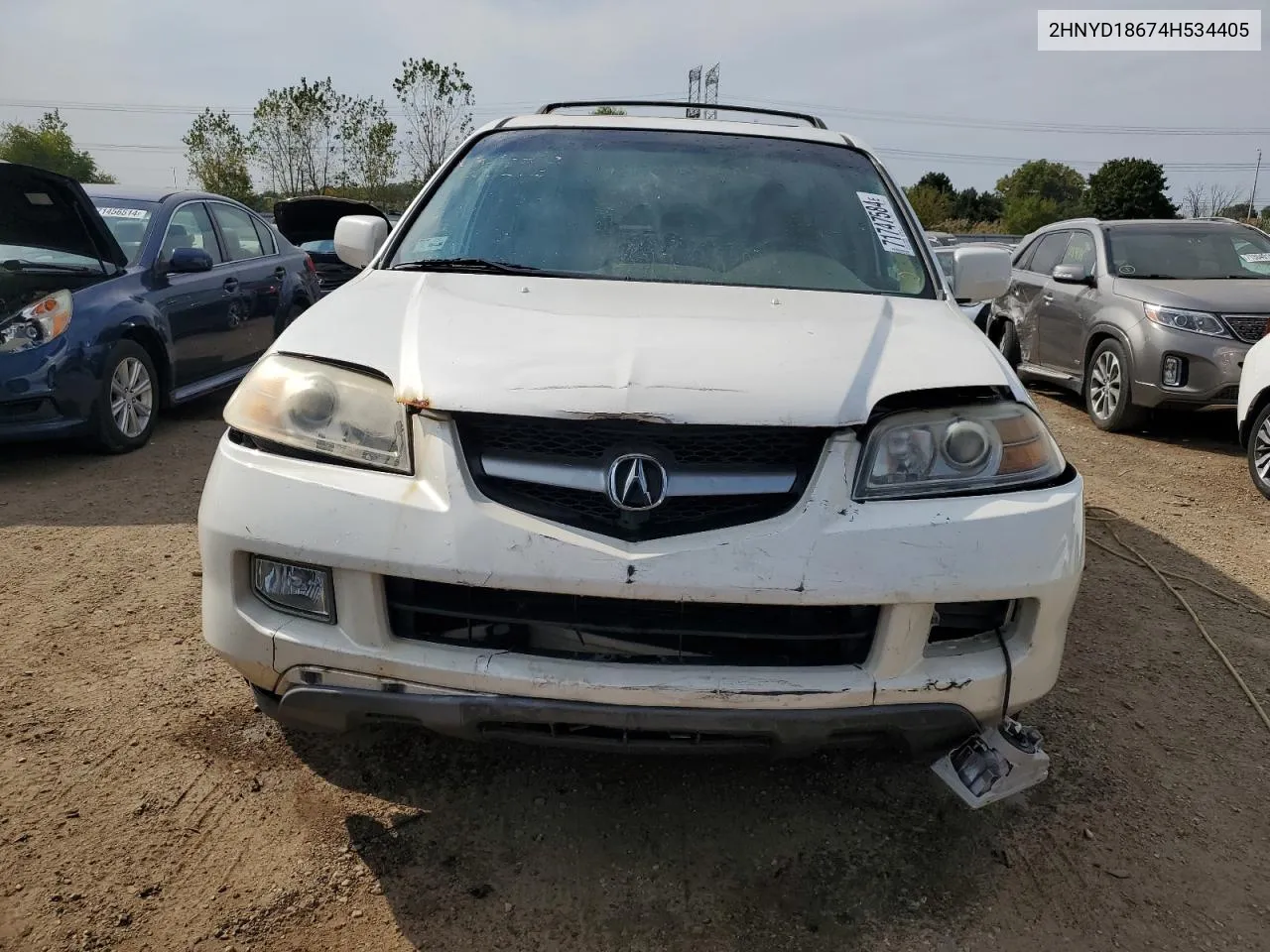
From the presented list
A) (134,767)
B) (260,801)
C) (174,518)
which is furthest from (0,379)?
(260,801)

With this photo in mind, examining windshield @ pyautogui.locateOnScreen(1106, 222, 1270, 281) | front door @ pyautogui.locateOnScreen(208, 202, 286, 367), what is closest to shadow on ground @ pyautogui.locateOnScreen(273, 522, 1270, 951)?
front door @ pyautogui.locateOnScreen(208, 202, 286, 367)

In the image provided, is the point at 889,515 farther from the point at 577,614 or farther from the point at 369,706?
the point at 369,706

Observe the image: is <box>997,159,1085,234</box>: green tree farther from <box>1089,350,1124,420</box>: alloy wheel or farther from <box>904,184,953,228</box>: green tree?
<box>1089,350,1124,420</box>: alloy wheel

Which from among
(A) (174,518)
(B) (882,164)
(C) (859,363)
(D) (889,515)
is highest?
(B) (882,164)

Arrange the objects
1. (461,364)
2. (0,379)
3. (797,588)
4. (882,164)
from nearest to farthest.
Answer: (797,588), (461,364), (882,164), (0,379)

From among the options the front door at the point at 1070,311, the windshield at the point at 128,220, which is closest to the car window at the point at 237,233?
the windshield at the point at 128,220

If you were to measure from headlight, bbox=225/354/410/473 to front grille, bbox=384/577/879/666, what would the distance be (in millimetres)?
290

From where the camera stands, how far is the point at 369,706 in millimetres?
1950

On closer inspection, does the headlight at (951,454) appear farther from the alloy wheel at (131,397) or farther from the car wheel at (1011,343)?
the car wheel at (1011,343)

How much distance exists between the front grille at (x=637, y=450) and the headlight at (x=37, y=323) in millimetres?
4246

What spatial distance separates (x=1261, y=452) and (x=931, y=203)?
50265 mm

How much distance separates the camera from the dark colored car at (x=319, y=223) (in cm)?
1091

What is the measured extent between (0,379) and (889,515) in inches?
189

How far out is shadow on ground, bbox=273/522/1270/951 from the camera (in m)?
2.03
